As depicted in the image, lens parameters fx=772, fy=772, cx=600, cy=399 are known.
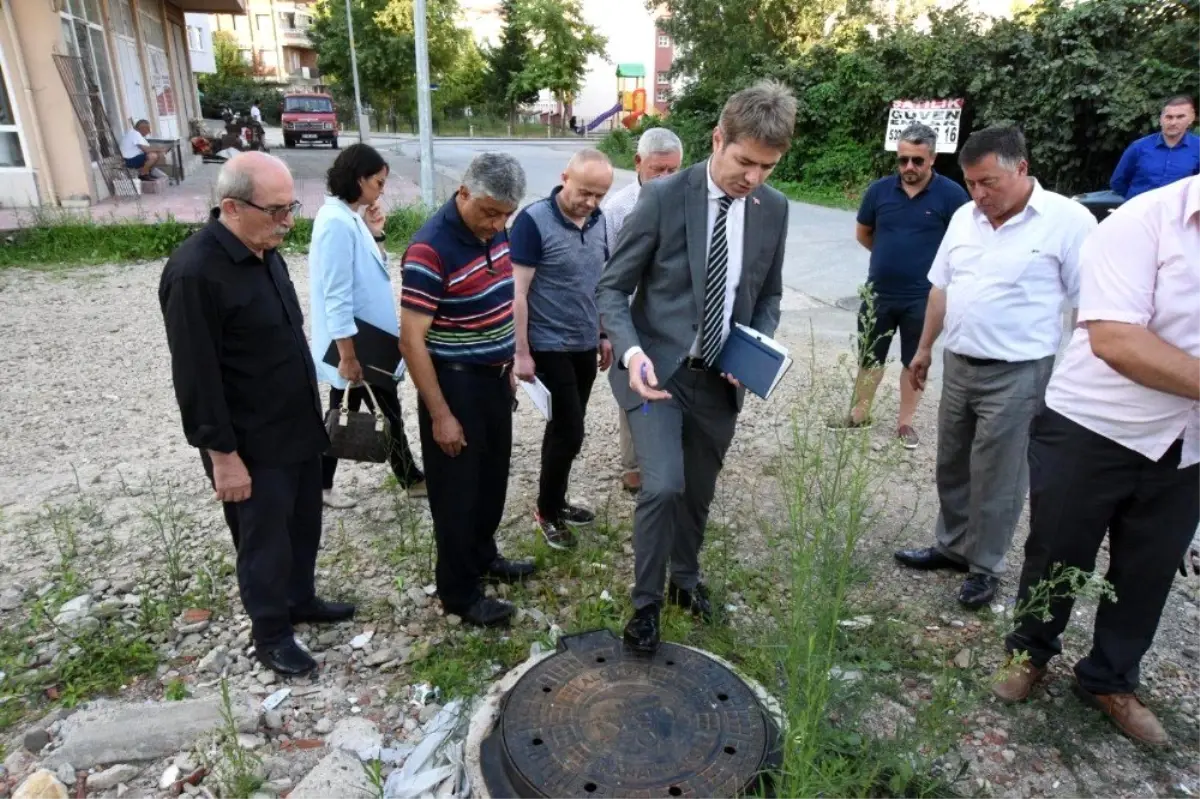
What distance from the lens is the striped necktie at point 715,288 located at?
2.66 metres

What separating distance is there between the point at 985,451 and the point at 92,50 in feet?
48.2

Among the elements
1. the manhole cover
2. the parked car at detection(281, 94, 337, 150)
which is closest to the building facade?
the manhole cover

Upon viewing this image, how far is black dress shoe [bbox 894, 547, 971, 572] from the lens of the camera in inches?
137

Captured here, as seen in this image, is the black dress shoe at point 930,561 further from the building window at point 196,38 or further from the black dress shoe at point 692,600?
the building window at point 196,38

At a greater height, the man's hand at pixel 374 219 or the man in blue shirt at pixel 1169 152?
the man in blue shirt at pixel 1169 152

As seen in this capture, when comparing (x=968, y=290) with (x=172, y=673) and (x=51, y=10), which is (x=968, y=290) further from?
(x=51, y=10)

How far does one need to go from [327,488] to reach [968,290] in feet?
10.5

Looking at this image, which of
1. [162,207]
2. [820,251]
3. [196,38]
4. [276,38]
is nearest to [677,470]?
[820,251]

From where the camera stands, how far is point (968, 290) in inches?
122

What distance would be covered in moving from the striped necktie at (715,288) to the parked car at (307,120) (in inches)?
1111

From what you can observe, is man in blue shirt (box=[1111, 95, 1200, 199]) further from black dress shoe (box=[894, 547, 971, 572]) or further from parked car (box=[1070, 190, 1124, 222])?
black dress shoe (box=[894, 547, 971, 572])

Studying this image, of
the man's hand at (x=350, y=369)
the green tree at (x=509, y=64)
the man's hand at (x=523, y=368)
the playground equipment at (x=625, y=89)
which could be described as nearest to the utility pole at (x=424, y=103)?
the man's hand at (x=350, y=369)

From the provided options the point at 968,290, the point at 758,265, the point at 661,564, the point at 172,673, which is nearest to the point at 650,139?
the point at 758,265

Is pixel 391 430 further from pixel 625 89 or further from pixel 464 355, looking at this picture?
pixel 625 89
